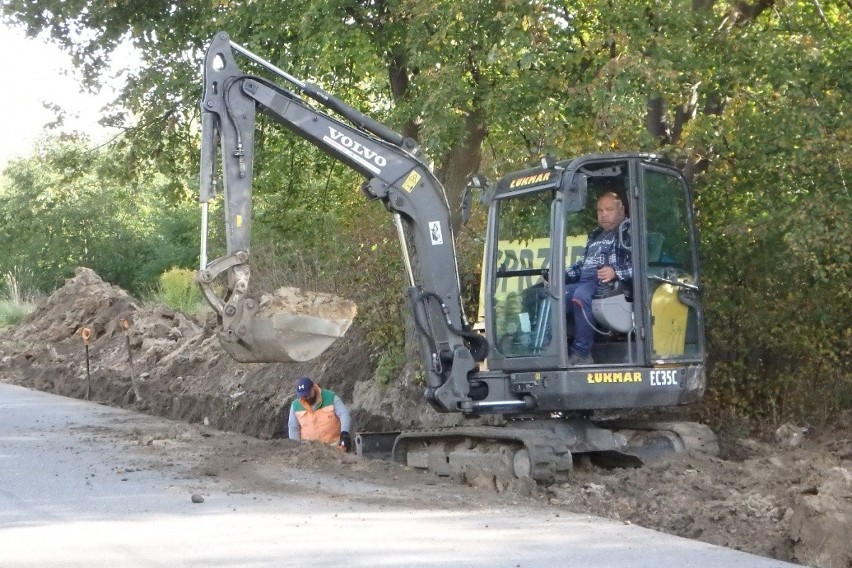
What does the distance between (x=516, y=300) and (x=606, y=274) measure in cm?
90

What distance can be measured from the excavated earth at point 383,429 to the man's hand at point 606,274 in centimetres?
167

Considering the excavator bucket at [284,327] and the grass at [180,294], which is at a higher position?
the grass at [180,294]

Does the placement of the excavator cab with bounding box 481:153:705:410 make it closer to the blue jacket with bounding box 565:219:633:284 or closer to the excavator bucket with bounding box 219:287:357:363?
the blue jacket with bounding box 565:219:633:284

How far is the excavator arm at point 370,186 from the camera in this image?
11.5m

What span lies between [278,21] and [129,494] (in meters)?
7.38

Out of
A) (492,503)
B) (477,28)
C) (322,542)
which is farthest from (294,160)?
(322,542)

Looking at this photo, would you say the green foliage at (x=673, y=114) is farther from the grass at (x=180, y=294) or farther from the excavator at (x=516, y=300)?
the grass at (x=180, y=294)

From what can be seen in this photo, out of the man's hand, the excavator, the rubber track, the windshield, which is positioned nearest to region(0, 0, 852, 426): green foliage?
the excavator

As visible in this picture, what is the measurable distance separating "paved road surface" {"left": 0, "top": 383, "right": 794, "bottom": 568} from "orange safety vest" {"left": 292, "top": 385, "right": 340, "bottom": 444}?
2.88 m

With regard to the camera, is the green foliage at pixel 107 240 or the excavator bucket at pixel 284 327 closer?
the excavator bucket at pixel 284 327

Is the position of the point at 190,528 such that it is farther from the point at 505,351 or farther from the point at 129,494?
the point at 505,351

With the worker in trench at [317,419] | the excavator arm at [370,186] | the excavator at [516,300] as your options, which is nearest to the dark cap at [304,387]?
the worker in trench at [317,419]

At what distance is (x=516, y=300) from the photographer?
36.8 ft

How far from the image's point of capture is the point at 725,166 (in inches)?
511
